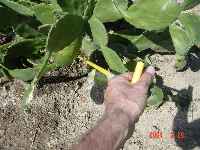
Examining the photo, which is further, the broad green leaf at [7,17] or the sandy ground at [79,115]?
the sandy ground at [79,115]

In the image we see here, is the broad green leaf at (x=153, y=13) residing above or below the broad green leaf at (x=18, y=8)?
above

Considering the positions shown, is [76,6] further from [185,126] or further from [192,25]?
[185,126]

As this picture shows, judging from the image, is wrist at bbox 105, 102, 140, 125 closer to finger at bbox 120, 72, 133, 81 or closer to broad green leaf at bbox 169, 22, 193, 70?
finger at bbox 120, 72, 133, 81

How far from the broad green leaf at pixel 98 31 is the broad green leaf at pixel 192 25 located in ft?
1.06

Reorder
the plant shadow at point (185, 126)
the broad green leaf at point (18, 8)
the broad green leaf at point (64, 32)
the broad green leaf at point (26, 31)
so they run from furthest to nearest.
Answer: the plant shadow at point (185, 126)
the broad green leaf at point (26, 31)
the broad green leaf at point (18, 8)
the broad green leaf at point (64, 32)

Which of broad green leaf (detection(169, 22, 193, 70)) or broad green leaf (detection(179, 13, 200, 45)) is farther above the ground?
broad green leaf (detection(179, 13, 200, 45))

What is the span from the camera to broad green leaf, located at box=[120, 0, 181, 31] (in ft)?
6.44

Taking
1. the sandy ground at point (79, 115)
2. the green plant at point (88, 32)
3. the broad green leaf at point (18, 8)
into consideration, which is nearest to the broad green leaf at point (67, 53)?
the green plant at point (88, 32)

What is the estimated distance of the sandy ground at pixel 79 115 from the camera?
293 centimetres

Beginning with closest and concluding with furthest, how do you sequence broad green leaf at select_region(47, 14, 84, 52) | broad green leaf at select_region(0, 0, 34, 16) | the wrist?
1. the wrist
2. broad green leaf at select_region(47, 14, 84, 52)
3. broad green leaf at select_region(0, 0, 34, 16)

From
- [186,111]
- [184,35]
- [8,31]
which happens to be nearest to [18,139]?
[8,31]

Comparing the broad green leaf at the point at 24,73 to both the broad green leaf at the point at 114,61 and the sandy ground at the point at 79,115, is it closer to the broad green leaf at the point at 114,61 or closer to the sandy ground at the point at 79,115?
the broad green leaf at the point at 114,61

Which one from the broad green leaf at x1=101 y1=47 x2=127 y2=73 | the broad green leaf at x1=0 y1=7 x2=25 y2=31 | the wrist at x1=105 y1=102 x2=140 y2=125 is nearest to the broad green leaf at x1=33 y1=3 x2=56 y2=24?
the broad green leaf at x1=0 y1=7 x2=25 y2=31
